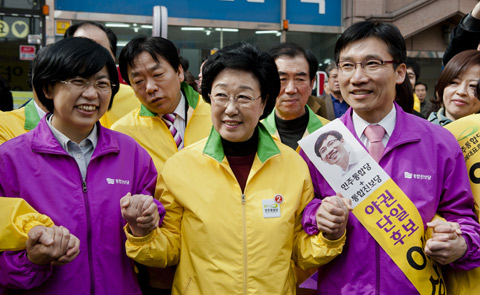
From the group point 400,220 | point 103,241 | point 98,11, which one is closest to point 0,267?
point 103,241

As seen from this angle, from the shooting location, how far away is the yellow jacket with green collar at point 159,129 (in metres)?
3.18

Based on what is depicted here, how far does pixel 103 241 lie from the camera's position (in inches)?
89.4

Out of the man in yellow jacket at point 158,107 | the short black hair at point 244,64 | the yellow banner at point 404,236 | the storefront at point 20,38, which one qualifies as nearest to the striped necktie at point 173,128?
the man in yellow jacket at point 158,107

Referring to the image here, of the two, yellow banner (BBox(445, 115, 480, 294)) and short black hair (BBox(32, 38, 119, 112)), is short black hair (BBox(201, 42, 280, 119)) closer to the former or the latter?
short black hair (BBox(32, 38, 119, 112))

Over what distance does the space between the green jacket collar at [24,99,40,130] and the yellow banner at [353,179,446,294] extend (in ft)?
6.82

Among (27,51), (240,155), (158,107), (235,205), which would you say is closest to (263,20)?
(27,51)

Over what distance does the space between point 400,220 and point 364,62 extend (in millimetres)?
875

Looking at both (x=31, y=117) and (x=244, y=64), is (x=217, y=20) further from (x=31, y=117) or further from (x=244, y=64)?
(x=244, y=64)

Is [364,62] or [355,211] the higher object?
[364,62]

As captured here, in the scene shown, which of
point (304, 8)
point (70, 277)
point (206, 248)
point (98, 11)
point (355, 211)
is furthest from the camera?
point (304, 8)

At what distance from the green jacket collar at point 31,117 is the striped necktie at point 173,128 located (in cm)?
86

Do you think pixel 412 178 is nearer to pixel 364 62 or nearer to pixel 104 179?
pixel 364 62

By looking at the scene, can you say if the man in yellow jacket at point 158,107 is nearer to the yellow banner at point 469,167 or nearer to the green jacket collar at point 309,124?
the green jacket collar at point 309,124

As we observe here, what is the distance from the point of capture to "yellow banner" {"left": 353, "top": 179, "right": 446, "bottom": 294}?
235 cm
